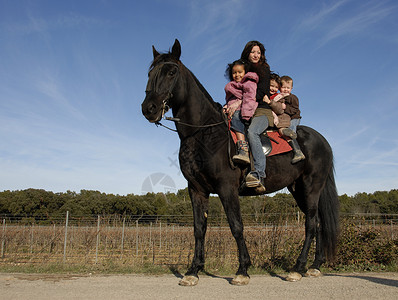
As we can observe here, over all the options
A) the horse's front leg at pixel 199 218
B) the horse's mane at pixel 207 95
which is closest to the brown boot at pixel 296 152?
the horse's mane at pixel 207 95

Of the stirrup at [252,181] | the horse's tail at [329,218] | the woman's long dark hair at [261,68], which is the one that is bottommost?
the horse's tail at [329,218]

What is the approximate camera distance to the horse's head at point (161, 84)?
14.5 feet

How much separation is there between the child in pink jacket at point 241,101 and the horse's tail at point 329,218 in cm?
254

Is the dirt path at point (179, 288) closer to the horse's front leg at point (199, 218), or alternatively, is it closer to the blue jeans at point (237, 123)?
the horse's front leg at point (199, 218)

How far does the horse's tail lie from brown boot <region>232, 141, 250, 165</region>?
2515 millimetres

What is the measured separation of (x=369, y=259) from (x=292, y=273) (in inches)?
124

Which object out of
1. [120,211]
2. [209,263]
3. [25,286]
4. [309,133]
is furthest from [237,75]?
[120,211]

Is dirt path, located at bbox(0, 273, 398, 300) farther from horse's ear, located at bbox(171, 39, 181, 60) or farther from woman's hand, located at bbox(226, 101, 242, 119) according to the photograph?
horse's ear, located at bbox(171, 39, 181, 60)

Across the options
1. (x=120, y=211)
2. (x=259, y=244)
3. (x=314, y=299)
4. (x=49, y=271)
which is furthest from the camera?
(x=120, y=211)

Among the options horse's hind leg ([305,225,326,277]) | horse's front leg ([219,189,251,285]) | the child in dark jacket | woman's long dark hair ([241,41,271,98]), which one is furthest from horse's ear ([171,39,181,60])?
horse's hind leg ([305,225,326,277])

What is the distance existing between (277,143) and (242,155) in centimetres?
108

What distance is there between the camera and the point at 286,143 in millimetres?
5656

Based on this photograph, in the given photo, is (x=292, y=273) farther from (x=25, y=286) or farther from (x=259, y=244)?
(x=25, y=286)

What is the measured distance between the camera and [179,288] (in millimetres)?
4223
